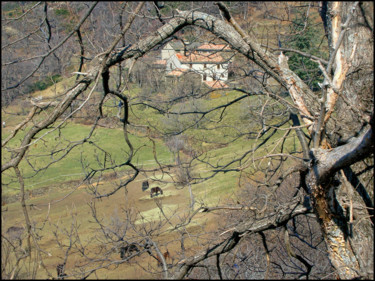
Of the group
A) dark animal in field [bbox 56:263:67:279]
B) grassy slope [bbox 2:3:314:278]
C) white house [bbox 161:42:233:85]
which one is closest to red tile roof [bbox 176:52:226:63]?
white house [bbox 161:42:233:85]

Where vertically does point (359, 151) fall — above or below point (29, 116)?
below

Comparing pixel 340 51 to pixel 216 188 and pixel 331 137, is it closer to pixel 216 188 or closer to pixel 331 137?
pixel 331 137

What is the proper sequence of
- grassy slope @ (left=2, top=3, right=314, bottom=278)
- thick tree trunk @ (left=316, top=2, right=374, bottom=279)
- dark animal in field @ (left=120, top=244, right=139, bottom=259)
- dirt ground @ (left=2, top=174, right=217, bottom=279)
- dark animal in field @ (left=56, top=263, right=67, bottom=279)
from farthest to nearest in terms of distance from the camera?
grassy slope @ (left=2, top=3, right=314, bottom=278), dirt ground @ (left=2, top=174, right=217, bottom=279), dark animal in field @ (left=120, top=244, right=139, bottom=259), dark animal in field @ (left=56, top=263, right=67, bottom=279), thick tree trunk @ (left=316, top=2, right=374, bottom=279)

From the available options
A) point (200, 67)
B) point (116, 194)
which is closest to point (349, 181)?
point (200, 67)

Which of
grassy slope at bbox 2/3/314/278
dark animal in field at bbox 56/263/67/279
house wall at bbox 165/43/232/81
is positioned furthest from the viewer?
grassy slope at bbox 2/3/314/278

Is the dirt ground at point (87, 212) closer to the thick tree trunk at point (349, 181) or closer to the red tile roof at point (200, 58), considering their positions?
the red tile roof at point (200, 58)

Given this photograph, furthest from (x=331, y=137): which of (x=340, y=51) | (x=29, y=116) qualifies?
(x=29, y=116)

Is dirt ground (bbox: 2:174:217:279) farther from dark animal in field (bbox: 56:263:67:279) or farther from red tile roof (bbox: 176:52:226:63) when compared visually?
red tile roof (bbox: 176:52:226:63)

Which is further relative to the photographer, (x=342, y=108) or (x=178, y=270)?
(x=178, y=270)

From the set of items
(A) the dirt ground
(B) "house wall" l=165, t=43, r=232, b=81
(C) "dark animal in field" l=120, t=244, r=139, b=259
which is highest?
(B) "house wall" l=165, t=43, r=232, b=81

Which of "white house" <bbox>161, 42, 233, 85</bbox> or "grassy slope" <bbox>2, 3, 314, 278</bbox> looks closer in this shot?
"white house" <bbox>161, 42, 233, 85</bbox>

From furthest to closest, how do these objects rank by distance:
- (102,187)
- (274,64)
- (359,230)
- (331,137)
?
(102,187) → (274,64) → (331,137) → (359,230)
